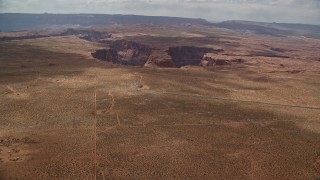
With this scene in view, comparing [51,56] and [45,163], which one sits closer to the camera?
[45,163]

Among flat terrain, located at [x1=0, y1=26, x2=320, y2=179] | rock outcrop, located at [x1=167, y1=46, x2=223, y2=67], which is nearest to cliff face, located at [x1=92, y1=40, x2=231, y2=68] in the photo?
rock outcrop, located at [x1=167, y1=46, x2=223, y2=67]

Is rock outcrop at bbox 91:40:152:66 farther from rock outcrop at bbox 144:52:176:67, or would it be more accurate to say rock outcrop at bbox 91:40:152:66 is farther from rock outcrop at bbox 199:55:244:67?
rock outcrop at bbox 199:55:244:67

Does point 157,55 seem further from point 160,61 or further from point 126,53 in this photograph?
point 126,53

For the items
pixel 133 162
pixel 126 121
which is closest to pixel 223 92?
pixel 126 121

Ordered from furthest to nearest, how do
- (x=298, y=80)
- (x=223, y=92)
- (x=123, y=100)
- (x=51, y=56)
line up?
1. (x=51, y=56)
2. (x=298, y=80)
3. (x=223, y=92)
4. (x=123, y=100)

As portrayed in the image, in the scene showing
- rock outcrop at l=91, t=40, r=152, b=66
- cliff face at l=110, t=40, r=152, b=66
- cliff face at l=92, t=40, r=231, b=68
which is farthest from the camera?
cliff face at l=110, t=40, r=152, b=66

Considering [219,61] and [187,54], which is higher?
[187,54]

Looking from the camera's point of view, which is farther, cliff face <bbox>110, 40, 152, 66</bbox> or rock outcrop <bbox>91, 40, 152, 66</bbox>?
cliff face <bbox>110, 40, 152, 66</bbox>

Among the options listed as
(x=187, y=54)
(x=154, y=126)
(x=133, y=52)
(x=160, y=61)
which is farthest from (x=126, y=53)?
(x=154, y=126)

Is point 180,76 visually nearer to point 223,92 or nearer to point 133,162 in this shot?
point 223,92
